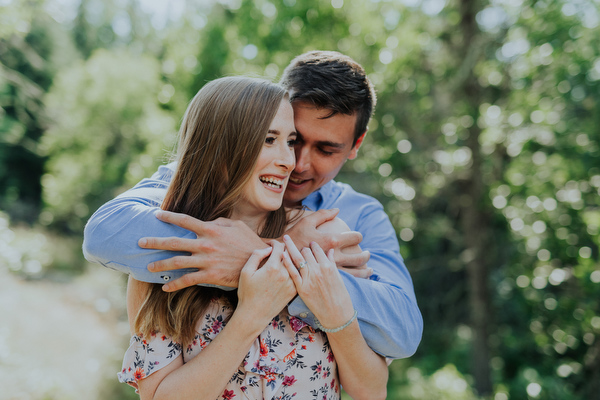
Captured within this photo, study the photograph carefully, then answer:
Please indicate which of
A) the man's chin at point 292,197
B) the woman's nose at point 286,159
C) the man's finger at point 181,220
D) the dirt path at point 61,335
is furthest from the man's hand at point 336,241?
the dirt path at point 61,335

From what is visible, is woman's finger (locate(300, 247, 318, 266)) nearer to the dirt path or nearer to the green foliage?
the dirt path

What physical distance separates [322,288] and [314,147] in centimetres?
93

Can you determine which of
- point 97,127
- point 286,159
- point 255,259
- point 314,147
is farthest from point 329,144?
point 97,127

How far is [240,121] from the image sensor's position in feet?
5.49

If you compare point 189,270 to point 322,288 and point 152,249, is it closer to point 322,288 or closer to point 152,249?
point 152,249

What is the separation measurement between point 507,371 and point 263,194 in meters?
10.3

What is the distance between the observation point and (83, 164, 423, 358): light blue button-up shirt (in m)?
1.46

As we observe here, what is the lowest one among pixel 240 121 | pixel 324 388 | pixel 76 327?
pixel 76 327

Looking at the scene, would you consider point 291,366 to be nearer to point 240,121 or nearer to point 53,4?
point 240,121

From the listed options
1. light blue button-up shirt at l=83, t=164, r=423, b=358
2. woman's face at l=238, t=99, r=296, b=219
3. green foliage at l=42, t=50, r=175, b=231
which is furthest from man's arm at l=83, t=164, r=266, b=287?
green foliage at l=42, t=50, r=175, b=231

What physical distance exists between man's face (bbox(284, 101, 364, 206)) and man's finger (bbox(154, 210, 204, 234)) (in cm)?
78

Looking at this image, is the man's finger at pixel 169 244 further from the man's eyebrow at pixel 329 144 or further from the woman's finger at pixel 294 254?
the man's eyebrow at pixel 329 144

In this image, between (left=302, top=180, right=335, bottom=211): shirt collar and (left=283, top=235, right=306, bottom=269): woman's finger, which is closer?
(left=283, top=235, right=306, bottom=269): woman's finger

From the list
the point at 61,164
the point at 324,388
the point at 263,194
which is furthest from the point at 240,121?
the point at 61,164
